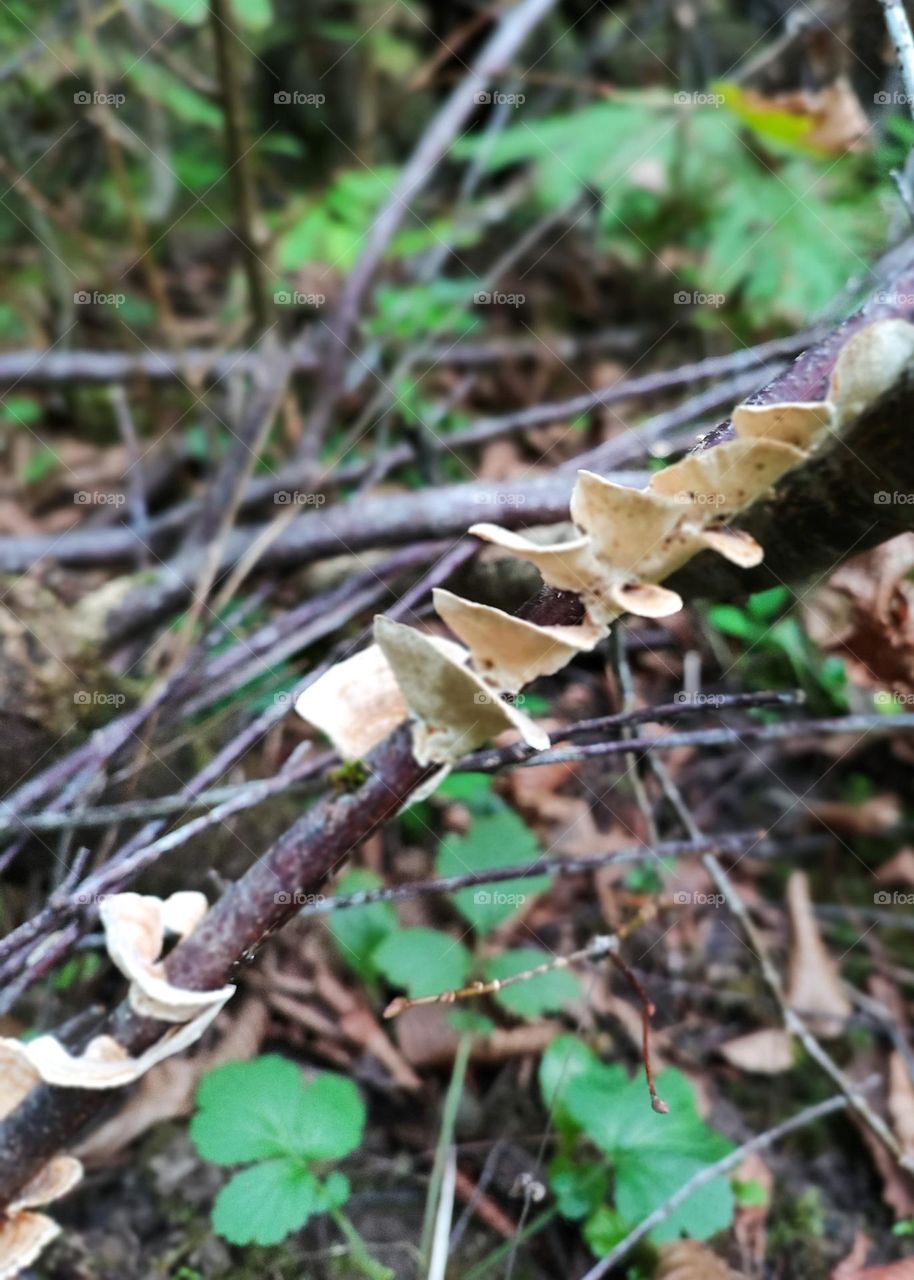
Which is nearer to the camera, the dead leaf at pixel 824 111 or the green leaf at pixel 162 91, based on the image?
the dead leaf at pixel 824 111

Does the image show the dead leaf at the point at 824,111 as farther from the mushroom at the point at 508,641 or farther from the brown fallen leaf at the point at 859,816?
the mushroom at the point at 508,641

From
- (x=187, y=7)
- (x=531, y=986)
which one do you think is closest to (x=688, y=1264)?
(x=531, y=986)

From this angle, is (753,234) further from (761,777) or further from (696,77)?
(761,777)

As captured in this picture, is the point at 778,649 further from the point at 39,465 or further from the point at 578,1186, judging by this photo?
the point at 39,465

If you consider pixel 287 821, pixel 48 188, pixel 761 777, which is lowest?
pixel 761 777

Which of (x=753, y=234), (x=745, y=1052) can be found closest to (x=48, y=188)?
(x=753, y=234)

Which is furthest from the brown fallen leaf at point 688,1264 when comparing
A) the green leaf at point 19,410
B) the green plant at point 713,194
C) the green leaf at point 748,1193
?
the green leaf at point 19,410
